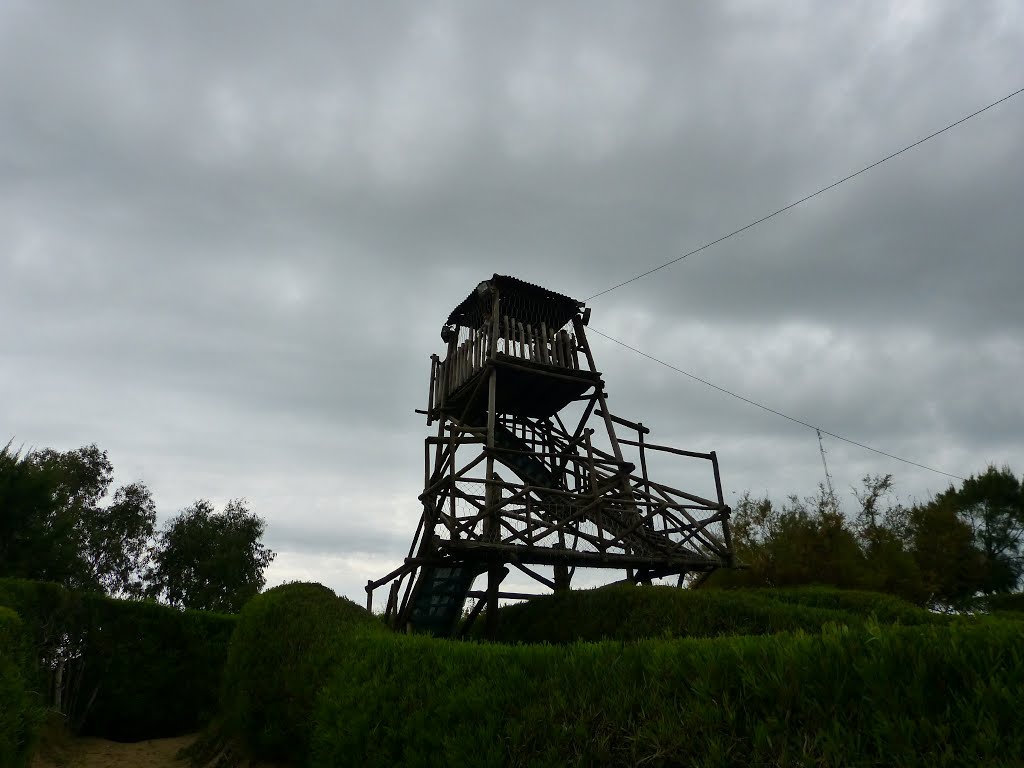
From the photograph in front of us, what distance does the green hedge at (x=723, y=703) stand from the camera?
2.46 m

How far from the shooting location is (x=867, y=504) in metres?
23.0

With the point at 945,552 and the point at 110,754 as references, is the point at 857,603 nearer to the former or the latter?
the point at 110,754

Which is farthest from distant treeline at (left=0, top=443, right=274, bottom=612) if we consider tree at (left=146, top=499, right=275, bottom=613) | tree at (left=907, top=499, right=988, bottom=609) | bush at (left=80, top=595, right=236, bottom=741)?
tree at (left=907, top=499, right=988, bottom=609)

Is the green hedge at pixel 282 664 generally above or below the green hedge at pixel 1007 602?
below

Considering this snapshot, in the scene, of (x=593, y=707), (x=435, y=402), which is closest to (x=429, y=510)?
(x=435, y=402)

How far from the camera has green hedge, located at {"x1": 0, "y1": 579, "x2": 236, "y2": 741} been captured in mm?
9992

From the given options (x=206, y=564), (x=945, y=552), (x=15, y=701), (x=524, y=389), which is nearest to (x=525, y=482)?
(x=524, y=389)

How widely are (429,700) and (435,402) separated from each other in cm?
1190

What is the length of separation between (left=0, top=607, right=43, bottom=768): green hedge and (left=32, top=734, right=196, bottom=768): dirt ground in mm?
2122

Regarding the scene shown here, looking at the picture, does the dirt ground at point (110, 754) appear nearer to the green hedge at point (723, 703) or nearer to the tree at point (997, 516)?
the green hedge at point (723, 703)

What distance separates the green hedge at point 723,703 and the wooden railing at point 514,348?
32.3ft

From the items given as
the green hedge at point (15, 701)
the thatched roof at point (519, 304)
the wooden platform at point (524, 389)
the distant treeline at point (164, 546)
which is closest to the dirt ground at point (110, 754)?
the green hedge at point (15, 701)

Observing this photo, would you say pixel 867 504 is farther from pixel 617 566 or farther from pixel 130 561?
pixel 130 561

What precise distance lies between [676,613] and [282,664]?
5.16 meters
